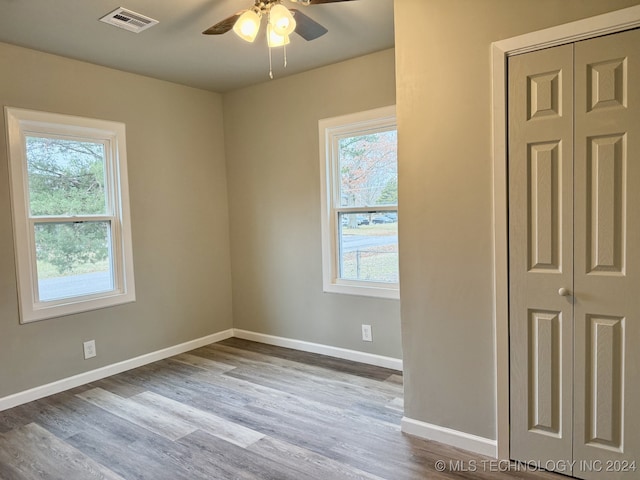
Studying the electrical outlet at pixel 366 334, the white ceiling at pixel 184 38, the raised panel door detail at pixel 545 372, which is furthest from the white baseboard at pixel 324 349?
the white ceiling at pixel 184 38

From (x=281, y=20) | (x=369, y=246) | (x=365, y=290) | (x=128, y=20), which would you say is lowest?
(x=365, y=290)

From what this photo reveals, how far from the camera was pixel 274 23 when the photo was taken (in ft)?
6.95

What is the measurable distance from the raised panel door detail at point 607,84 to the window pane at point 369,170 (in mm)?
1624

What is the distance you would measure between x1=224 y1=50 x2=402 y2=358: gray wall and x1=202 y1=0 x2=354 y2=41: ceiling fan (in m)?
1.23

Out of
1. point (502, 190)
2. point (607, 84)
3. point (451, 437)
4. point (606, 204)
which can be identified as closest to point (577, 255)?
point (606, 204)

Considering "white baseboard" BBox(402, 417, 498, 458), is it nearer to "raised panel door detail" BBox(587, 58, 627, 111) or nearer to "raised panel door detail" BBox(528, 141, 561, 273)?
"raised panel door detail" BBox(528, 141, 561, 273)

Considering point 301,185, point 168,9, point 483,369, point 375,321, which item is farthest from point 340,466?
point 168,9

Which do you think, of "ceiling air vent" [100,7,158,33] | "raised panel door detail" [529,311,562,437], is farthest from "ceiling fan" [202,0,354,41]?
"raised panel door detail" [529,311,562,437]

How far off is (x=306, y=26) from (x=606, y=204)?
5.70 ft

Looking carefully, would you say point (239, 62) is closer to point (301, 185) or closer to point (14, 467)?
point (301, 185)

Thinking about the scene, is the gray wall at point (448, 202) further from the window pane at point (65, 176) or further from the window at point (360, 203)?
the window pane at point (65, 176)

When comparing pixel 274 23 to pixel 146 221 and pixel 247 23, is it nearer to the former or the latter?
pixel 247 23

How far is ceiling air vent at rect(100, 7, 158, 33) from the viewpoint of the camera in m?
2.63

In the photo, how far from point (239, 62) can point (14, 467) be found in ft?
10.3
